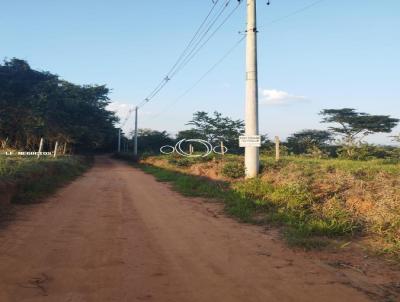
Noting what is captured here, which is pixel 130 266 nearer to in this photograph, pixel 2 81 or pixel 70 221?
pixel 70 221

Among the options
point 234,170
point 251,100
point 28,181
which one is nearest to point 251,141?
point 251,100

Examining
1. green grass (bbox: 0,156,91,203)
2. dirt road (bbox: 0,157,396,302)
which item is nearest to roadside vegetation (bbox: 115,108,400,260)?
dirt road (bbox: 0,157,396,302)

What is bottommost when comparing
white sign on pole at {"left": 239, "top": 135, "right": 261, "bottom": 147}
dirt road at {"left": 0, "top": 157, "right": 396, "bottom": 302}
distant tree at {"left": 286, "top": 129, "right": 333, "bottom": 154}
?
dirt road at {"left": 0, "top": 157, "right": 396, "bottom": 302}

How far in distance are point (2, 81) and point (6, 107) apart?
198 cm

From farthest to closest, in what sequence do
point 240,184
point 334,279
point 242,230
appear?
point 240,184, point 242,230, point 334,279

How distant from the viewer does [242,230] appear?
327 inches

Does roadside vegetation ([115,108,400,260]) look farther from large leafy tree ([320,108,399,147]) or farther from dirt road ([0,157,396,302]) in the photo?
large leafy tree ([320,108,399,147])

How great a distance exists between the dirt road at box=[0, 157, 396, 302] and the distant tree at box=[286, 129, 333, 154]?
115ft

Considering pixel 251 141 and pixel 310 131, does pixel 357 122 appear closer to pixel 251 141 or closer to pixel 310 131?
pixel 310 131

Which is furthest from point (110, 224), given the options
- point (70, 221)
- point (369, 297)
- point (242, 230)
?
point (369, 297)

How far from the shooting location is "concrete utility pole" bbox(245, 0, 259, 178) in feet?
48.1

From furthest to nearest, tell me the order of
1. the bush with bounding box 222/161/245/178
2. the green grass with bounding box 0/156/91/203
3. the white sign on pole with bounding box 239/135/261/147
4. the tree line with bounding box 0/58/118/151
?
the tree line with bounding box 0/58/118/151 < the bush with bounding box 222/161/245/178 < the white sign on pole with bounding box 239/135/261/147 < the green grass with bounding box 0/156/91/203

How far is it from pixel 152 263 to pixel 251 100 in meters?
9.72

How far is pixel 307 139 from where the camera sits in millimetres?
44906
